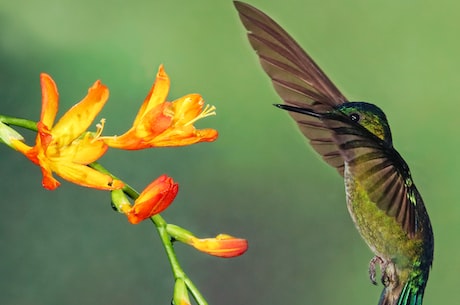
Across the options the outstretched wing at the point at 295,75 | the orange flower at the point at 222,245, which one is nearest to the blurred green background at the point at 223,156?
the outstretched wing at the point at 295,75

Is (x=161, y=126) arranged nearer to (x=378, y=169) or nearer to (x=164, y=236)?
(x=164, y=236)

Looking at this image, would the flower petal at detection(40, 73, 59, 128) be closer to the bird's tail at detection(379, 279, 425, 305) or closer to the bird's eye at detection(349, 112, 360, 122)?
the bird's eye at detection(349, 112, 360, 122)

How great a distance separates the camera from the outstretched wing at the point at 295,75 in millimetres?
785

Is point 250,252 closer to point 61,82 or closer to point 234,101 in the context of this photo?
point 234,101

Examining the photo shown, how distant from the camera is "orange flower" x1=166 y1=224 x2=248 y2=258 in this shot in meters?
0.56

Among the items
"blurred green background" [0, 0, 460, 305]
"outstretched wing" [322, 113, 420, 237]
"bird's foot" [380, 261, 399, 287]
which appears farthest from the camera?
"blurred green background" [0, 0, 460, 305]

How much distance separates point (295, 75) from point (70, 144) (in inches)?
13.9

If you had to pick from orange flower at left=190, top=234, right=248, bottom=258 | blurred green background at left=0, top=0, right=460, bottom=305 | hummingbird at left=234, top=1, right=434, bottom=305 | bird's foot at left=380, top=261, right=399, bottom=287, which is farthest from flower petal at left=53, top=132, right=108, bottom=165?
blurred green background at left=0, top=0, right=460, bottom=305

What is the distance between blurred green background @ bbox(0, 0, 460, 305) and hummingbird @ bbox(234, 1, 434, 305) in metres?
0.35

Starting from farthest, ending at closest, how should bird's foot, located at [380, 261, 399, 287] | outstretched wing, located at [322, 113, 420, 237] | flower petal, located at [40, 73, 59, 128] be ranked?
bird's foot, located at [380, 261, 399, 287]
outstretched wing, located at [322, 113, 420, 237]
flower petal, located at [40, 73, 59, 128]

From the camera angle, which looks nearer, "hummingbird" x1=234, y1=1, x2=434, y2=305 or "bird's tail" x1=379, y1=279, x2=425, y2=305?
"hummingbird" x1=234, y1=1, x2=434, y2=305

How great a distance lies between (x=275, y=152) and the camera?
4.09 feet

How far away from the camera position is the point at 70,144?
51 cm

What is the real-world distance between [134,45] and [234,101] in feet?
0.58
